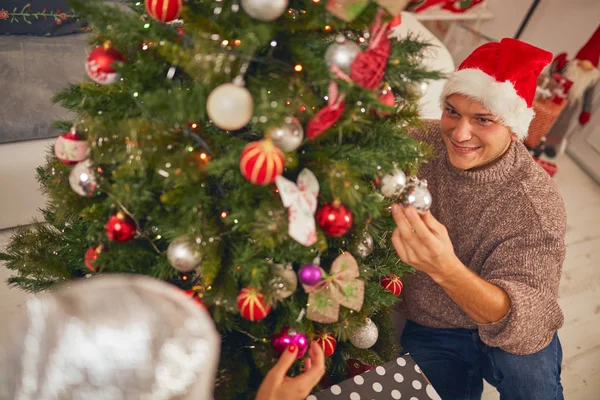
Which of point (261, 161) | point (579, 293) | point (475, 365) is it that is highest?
point (261, 161)

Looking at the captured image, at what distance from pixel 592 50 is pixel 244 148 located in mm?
2596

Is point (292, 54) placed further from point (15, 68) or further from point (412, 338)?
point (15, 68)

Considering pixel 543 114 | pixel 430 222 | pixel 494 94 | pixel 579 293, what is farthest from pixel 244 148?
pixel 543 114

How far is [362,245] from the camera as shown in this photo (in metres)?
0.81

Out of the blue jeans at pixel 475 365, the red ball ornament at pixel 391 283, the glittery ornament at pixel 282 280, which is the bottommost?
the blue jeans at pixel 475 365

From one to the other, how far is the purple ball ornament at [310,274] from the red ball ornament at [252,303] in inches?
3.0

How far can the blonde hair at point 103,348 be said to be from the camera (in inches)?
17.0

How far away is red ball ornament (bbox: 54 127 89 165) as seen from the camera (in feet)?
2.27

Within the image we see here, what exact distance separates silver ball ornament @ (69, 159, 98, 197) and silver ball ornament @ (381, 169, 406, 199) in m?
0.48

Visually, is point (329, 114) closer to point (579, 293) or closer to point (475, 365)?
point (475, 365)

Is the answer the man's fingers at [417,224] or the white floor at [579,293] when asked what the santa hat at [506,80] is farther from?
the white floor at [579,293]

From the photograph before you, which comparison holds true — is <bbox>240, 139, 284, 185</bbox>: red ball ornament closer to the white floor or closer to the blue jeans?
the blue jeans

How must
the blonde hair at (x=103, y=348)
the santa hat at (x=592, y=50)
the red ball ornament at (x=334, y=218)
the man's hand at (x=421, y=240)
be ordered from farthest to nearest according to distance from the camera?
1. the santa hat at (x=592, y=50)
2. the man's hand at (x=421, y=240)
3. the red ball ornament at (x=334, y=218)
4. the blonde hair at (x=103, y=348)

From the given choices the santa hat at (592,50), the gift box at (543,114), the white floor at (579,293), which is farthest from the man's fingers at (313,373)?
the santa hat at (592,50)
